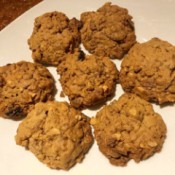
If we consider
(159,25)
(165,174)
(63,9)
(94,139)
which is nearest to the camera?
(165,174)

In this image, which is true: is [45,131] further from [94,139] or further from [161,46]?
[161,46]

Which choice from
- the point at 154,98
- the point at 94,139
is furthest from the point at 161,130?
the point at 94,139

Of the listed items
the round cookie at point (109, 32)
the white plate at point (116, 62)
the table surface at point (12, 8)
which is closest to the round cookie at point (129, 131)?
the white plate at point (116, 62)

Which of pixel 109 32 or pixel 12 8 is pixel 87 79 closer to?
pixel 109 32

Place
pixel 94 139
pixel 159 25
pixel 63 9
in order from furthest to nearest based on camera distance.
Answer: pixel 63 9, pixel 159 25, pixel 94 139

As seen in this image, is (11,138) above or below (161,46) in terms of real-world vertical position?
below

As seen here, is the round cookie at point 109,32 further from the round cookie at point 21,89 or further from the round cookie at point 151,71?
the round cookie at point 21,89
